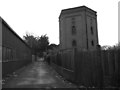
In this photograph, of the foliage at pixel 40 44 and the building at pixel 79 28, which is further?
the foliage at pixel 40 44

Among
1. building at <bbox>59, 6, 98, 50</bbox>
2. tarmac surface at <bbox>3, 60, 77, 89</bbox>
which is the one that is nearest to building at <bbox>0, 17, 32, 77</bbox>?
tarmac surface at <bbox>3, 60, 77, 89</bbox>

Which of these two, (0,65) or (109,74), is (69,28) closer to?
(0,65)

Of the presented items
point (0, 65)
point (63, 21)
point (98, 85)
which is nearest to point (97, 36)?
point (63, 21)

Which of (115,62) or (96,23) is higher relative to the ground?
(96,23)

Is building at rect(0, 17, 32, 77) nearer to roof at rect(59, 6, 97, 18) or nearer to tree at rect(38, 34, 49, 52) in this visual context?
roof at rect(59, 6, 97, 18)

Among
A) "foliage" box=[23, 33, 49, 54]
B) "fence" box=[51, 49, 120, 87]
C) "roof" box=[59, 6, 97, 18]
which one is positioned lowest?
"fence" box=[51, 49, 120, 87]

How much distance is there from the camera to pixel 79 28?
140ft

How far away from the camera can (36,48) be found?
8175 centimetres

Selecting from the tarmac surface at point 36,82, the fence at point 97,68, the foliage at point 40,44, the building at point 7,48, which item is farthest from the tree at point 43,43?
the fence at point 97,68

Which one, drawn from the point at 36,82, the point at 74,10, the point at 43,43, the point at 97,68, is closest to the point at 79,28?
the point at 74,10

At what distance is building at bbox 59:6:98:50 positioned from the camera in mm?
42125

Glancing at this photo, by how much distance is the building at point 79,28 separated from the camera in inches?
1658

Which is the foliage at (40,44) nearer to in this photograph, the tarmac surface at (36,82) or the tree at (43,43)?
the tree at (43,43)

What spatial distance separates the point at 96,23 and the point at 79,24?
5480mm
